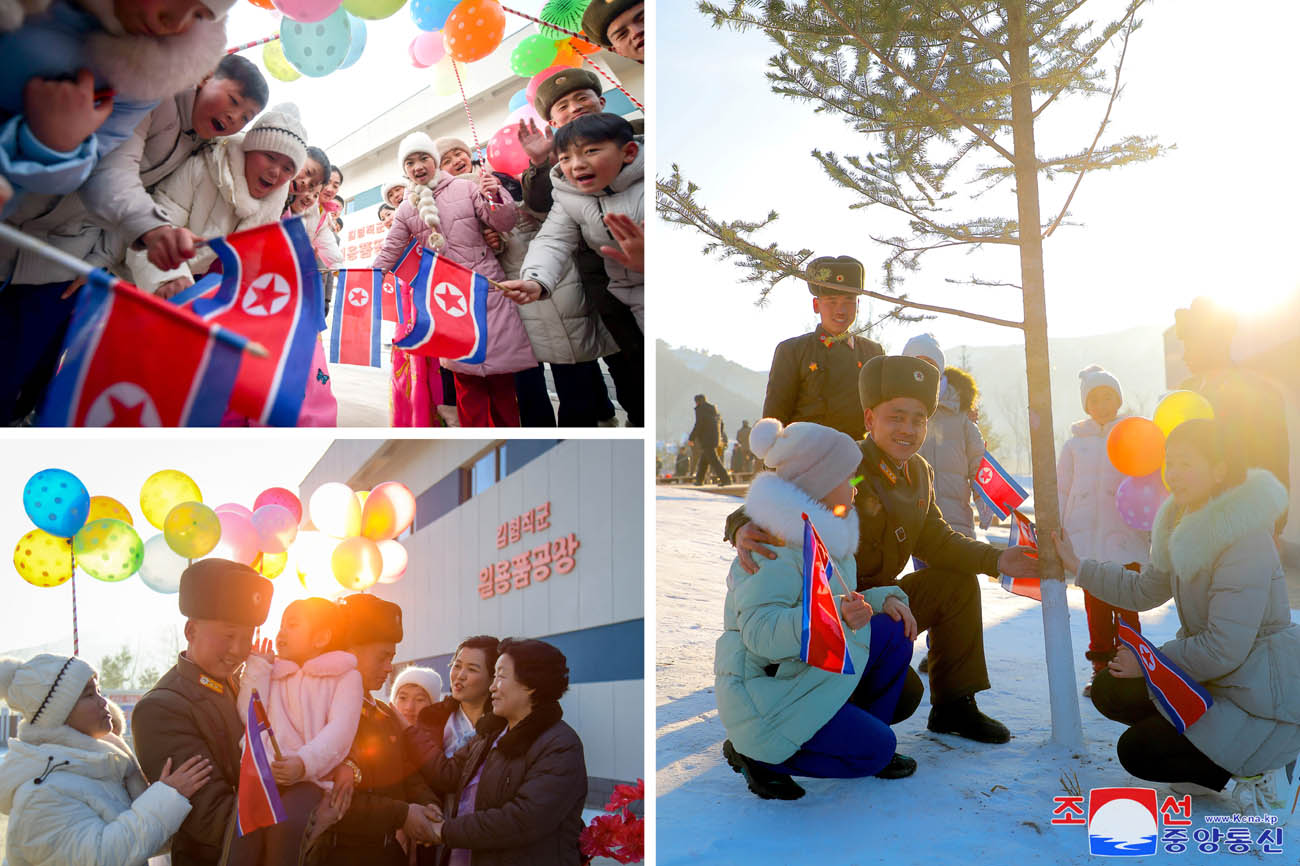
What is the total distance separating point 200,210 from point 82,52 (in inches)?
23.4

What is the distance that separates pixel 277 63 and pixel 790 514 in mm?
2489

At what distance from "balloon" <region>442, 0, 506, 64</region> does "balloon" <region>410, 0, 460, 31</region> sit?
0.04m

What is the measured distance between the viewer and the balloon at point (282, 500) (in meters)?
3.19

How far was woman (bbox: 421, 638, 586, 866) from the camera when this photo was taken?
2.76 meters

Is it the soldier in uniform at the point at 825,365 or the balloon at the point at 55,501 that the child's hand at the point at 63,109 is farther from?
the soldier in uniform at the point at 825,365

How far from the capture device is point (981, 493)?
3.90 metres

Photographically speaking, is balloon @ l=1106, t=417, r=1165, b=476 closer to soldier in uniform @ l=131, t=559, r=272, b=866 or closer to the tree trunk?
the tree trunk

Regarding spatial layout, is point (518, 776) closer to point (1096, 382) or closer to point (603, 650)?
point (603, 650)

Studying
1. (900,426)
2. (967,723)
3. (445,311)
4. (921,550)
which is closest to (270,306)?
(445,311)

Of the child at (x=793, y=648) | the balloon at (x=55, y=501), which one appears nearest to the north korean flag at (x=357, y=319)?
the balloon at (x=55, y=501)

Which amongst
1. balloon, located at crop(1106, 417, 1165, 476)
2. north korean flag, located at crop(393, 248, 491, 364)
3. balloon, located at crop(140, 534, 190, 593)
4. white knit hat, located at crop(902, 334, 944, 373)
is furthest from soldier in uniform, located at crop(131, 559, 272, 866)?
balloon, located at crop(1106, 417, 1165, 476)

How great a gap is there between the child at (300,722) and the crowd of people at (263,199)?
2.39 feet

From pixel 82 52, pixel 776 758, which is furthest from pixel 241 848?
pixel 82 52

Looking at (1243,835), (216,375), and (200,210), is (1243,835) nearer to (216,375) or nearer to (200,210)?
(216,375)
